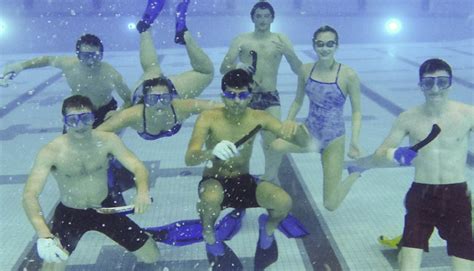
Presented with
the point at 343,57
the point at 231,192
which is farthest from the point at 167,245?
the point at 343,57

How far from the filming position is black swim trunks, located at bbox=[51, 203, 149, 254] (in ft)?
12.4

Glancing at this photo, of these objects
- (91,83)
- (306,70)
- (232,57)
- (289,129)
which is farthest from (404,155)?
Answer: (91,83)

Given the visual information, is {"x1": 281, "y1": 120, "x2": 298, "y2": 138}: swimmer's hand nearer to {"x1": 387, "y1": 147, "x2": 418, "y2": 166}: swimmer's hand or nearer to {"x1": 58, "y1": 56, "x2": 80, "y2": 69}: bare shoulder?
{"x1": 387, "y1": 147, "x2": 418, "y2": 166}: swimmer's hand

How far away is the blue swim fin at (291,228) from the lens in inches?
175

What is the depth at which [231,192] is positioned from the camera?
396 cm

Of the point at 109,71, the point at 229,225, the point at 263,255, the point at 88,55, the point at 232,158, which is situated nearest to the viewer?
the point at 232,158

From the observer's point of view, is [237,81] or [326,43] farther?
[326,43]

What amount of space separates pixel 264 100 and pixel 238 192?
72.2 inches

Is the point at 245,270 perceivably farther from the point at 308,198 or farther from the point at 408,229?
the point at 308,198

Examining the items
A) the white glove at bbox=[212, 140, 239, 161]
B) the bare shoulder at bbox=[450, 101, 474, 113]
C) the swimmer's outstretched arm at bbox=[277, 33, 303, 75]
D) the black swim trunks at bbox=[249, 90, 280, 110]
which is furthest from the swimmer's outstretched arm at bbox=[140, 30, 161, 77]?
the bare shoulder at bbox=[450, 101, 474, 113]

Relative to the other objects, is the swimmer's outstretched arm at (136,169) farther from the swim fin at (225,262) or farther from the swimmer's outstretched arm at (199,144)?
the swim fin at (225,262)

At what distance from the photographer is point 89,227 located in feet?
12.7

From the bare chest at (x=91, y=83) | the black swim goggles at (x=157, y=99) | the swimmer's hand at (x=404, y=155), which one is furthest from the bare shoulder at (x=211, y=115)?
the bare chest at (x=91, y=83)

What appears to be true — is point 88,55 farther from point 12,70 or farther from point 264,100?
point 264,100
